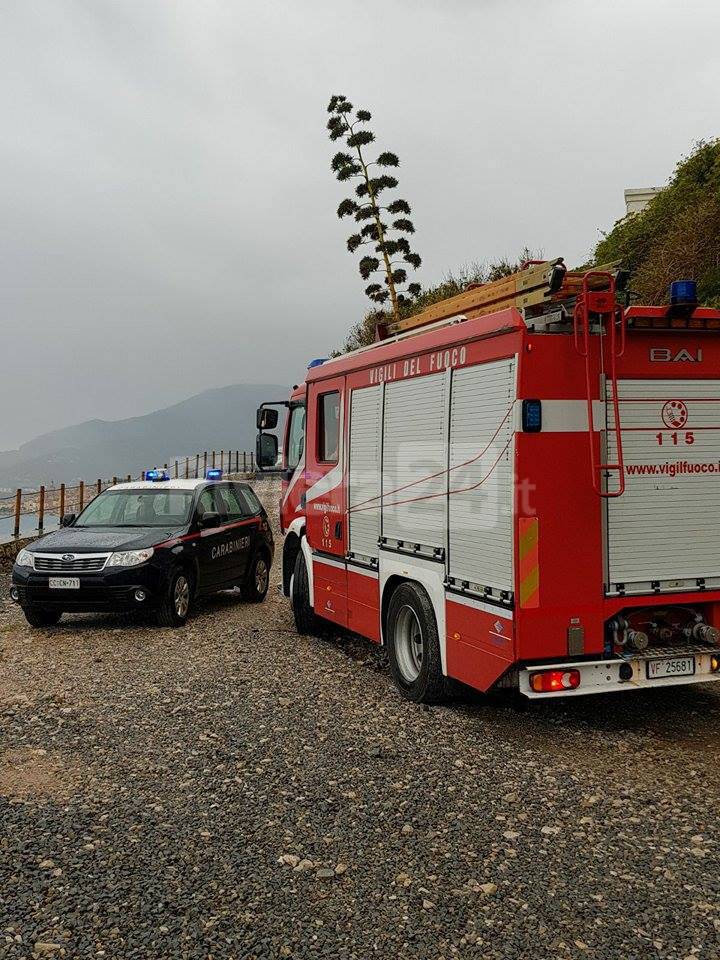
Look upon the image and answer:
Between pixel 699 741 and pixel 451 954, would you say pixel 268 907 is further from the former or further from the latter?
pixel 699 741

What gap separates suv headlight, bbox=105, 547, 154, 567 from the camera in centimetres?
987

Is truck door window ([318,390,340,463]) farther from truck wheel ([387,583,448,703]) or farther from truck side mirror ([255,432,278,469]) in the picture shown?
truck wheel ([387,583,448,703])

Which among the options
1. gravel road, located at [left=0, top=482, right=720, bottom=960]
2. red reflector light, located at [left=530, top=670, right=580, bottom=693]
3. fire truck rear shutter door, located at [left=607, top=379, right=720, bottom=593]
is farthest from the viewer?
fire truck rear shutter door, located at [left=607, top=379, right=720, bottom=593]

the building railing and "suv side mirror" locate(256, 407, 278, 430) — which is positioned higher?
"suv side mirror" locate(256, 407, 278, 430)

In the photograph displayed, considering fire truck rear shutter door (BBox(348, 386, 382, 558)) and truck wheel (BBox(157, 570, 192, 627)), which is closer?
fire truck rear shutter door (BBox(348, 386, 382, 558))

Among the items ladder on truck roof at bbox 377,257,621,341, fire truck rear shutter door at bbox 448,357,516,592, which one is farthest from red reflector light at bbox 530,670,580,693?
ladder on truck roof at bbox 377,257,621,341

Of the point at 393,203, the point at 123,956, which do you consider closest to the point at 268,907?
the point at 123,956

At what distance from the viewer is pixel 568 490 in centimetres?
557

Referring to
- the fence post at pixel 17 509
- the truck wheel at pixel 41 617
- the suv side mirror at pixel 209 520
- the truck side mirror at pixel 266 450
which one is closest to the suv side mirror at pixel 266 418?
the truck side mirror at pixel 266 450

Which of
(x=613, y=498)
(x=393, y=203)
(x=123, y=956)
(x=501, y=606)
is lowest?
(x=123, y=956)

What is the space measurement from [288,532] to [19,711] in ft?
13.3

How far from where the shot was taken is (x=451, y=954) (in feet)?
11.1

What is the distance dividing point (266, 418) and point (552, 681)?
589cm

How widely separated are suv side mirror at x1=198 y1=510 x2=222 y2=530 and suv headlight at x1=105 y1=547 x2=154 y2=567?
117 cm
